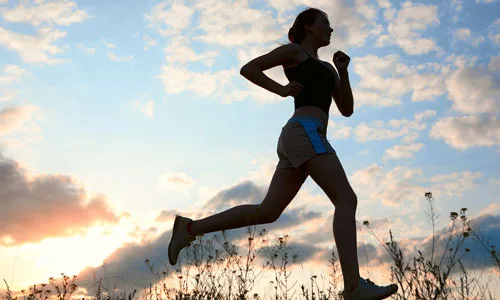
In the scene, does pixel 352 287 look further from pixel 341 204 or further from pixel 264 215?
pixel 264 215

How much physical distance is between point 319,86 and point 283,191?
2.70 feet

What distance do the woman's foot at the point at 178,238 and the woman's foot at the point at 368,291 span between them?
147 centimetres

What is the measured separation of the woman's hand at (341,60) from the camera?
420cm

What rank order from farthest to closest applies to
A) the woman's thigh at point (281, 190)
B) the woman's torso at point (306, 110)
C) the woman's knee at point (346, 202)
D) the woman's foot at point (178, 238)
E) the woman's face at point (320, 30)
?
the woman's foot at point (178, 238)
the woman's face at point (320, 30)
the woman's thigh at point (281, 190)
the woman's torso at point (306, 110)
the woman's knee at point (346, 202)

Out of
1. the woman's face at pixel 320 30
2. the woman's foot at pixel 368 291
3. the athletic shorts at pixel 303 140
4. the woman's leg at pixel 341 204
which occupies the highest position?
the woman's face at pixel 320 30

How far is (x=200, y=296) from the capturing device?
500 centimetres

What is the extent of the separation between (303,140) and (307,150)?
3.0 inches

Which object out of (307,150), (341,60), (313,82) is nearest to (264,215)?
(307,150)

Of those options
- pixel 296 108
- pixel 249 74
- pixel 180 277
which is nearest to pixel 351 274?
pixel 296 108

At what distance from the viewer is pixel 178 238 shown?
4.63 metres

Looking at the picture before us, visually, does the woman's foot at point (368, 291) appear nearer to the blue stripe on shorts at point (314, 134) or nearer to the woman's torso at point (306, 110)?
the blue stripe on shorts at point (314, 134)

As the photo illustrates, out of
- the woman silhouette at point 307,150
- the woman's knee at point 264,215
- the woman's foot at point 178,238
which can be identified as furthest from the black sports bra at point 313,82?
the woman's foot at point 178,238

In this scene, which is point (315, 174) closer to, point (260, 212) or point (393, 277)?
point (260, 212)

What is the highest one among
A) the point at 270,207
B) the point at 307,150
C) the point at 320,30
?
the point at 320,30
